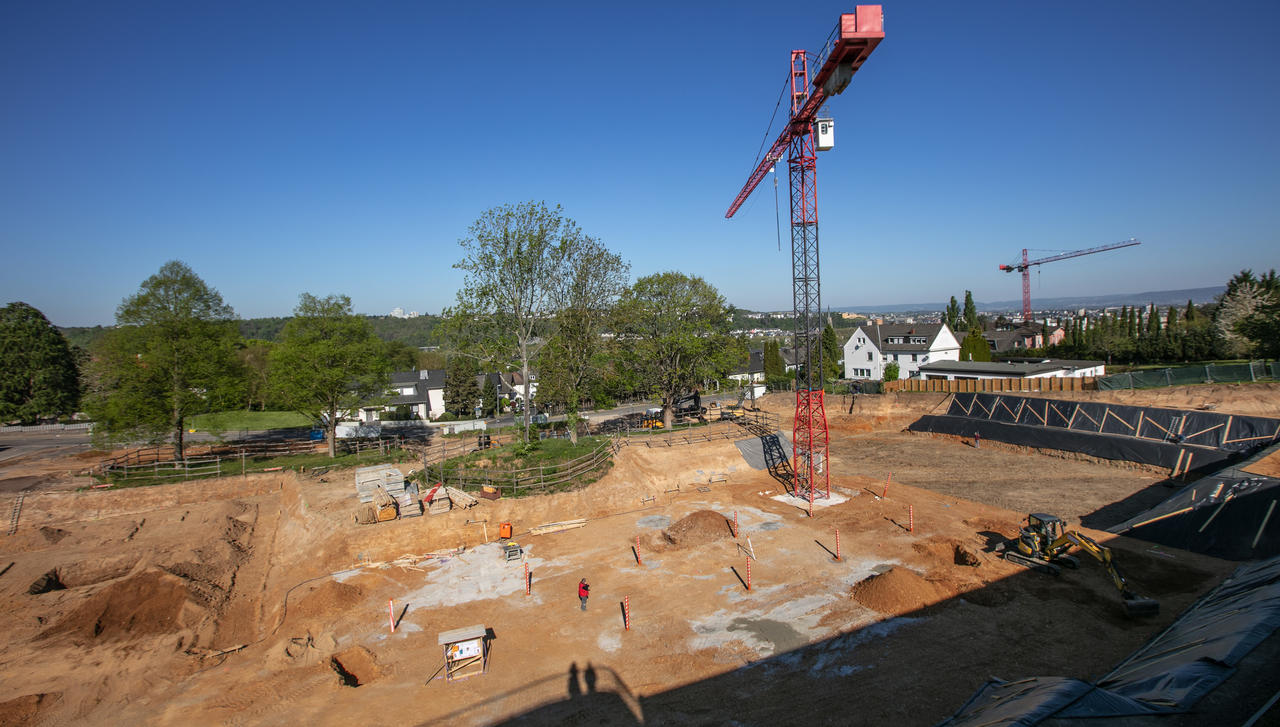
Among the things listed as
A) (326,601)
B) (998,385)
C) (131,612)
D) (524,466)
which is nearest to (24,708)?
(131,612)

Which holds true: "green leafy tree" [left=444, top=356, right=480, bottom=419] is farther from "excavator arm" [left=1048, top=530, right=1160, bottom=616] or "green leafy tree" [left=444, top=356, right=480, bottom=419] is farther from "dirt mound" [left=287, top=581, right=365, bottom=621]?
"excavator arm" [left=1048, top=530, right=1160, bottom=616]

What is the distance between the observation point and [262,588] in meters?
22.1

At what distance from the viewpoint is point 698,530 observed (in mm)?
24047

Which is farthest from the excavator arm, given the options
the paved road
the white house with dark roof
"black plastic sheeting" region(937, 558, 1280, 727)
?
the white house with dark roof

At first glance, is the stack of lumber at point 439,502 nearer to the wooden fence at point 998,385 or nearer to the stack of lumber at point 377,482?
the stack of lumber at point 377,482

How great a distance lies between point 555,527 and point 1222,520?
2562 centimetres

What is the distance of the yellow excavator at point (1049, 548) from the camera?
18.7 metres

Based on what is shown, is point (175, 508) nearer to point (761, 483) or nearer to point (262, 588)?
point (262, 588)

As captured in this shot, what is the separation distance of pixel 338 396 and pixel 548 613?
26498 millimetres

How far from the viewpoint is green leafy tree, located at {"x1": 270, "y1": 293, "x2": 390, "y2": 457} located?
36.1 meters

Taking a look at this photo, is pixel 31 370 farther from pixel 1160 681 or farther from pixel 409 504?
pixel 1160 681

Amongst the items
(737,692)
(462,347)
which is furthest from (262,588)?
(737,692)

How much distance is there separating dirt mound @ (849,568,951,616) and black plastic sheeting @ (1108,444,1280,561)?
10339 mm

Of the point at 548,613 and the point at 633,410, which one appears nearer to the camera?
the point at 548,613
